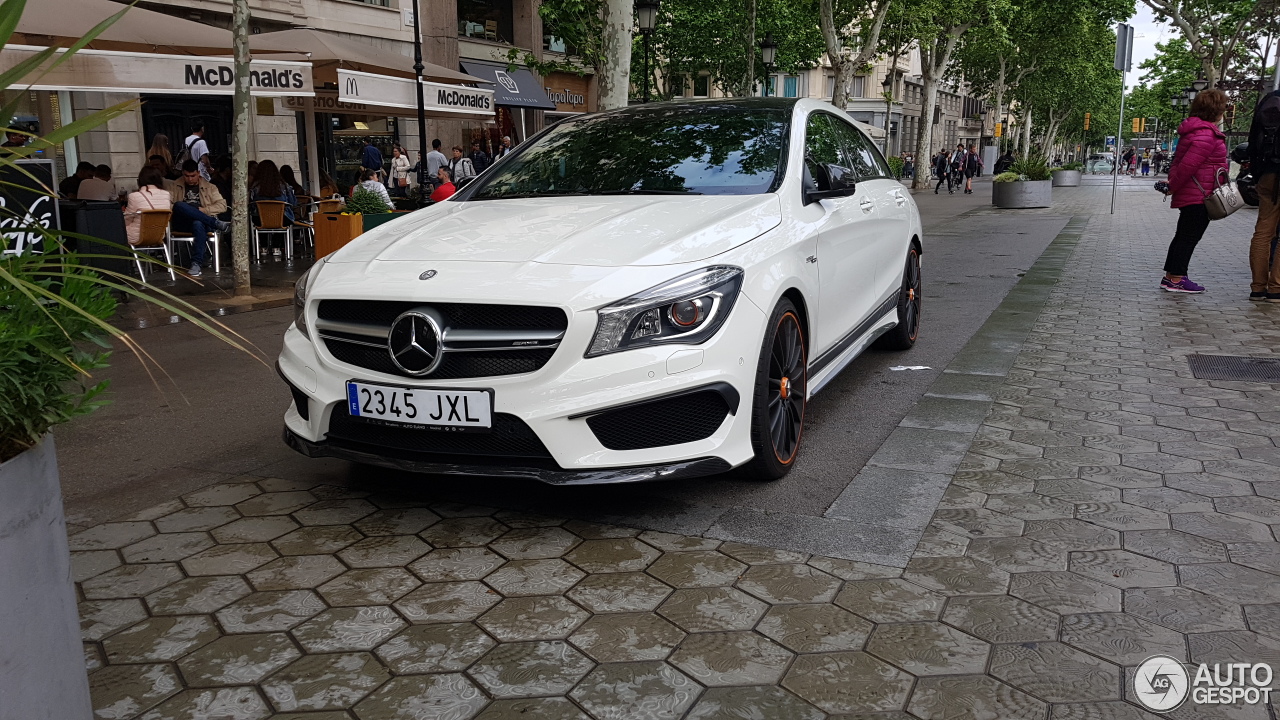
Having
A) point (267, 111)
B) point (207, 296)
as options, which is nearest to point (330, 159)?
point (267, 111)

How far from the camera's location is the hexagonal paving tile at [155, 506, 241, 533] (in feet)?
12.7

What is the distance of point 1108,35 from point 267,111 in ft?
175

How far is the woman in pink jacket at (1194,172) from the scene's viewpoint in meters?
9.33

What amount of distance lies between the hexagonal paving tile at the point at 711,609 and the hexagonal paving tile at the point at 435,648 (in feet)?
1.88

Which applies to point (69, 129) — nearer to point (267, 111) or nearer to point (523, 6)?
→ point (267, 111)

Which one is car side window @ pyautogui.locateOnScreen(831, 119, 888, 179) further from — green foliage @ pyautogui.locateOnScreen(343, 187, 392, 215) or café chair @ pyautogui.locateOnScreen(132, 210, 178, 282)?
green foliage @ pyautogui.locateOnScreen(343, 187, 392, 215)

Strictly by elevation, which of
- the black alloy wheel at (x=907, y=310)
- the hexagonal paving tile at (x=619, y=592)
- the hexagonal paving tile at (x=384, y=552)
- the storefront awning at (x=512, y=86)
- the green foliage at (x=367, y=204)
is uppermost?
the storefront awning at (x=512, y=86)

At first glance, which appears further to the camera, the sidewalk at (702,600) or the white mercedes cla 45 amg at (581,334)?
the white mercedes cla 45 amg at (581,334)

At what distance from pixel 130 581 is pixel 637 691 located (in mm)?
1849

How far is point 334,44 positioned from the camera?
13.5 m

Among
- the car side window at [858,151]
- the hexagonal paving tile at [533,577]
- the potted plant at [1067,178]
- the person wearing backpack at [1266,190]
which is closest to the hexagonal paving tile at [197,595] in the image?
the hexagonal paving tile at [533,577]

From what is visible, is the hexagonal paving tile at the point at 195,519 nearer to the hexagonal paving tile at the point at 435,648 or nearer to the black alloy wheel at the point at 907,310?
the hexagonal paving tile at the point at 435,648

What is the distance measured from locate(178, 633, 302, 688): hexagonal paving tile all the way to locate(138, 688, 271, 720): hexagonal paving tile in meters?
0.05

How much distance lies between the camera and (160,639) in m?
2.94
